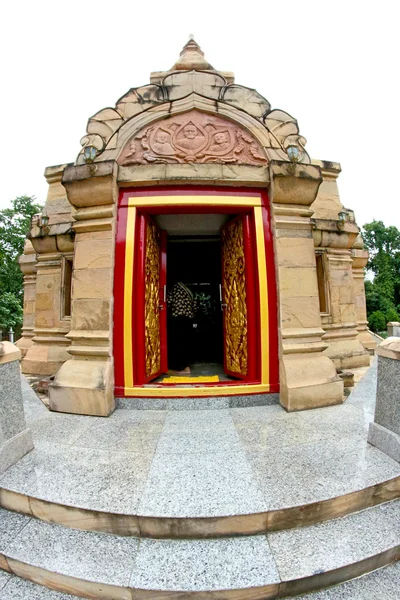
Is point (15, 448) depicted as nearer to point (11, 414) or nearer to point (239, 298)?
point (11, 414)

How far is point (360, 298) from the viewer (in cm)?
733

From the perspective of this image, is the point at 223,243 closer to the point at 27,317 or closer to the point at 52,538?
the point at 52,538

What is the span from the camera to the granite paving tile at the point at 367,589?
65.7 inches

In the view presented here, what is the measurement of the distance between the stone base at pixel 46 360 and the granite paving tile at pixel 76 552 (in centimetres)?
406

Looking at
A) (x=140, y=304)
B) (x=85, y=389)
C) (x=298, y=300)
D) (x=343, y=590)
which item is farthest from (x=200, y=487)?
(x=298, y=300)

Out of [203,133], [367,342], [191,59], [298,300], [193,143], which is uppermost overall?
[191,59]

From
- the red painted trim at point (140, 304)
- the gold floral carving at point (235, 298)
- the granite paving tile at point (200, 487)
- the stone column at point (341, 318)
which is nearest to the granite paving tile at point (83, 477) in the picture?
the granite paving tile at point (200, 487)

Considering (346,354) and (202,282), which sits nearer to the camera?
(346,354)

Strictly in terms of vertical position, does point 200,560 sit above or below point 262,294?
below

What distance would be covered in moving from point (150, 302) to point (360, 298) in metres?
5.61

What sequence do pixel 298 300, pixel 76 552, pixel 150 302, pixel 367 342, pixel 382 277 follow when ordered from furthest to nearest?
pixel 382 277, pixel 367 342, pixel 150 302, pixel 298 300, pixel 76 552

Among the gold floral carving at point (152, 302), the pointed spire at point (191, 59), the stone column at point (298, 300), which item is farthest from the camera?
the pointed spire at point (191, 59)

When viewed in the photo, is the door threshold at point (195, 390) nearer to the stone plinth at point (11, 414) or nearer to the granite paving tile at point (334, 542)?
the stone plinth at point (11, 414)

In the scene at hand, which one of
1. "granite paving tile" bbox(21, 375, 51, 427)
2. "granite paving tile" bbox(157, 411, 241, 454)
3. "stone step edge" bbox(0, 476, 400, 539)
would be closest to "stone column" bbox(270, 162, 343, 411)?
"granite paving tile" bbox(157, 411, 241, 454)
